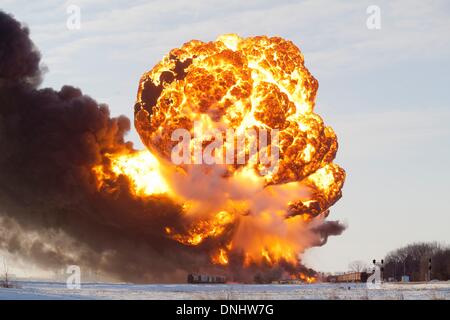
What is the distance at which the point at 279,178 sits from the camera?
529ft

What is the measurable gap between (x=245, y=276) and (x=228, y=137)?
25.4 meters

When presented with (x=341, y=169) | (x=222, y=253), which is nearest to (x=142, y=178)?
(x=222, y=253)
